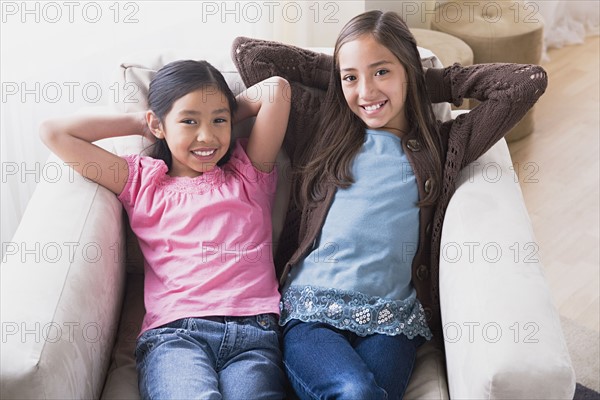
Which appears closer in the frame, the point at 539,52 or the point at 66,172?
the point at 66,172

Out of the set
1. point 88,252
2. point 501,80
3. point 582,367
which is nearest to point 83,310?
point 88,252

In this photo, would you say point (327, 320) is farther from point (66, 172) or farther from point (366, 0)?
point (366, 0)

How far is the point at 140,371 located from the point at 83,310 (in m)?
0.17

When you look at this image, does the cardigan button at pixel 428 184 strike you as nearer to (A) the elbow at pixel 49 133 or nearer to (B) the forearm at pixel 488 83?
(B) the forearm at pixel 488 83

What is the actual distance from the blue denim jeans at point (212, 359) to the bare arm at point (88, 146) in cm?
34

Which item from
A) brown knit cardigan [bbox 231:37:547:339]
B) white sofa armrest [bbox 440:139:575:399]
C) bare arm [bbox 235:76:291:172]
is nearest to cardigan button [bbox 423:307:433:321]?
brown knit cardigan [bbox 231:37:547:339]

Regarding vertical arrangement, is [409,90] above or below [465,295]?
above

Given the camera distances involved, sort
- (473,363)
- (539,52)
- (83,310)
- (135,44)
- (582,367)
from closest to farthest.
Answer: (473,363) → (83,310) → (582,367) → (135,44) → (539,52)

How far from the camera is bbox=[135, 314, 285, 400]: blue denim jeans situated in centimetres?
149

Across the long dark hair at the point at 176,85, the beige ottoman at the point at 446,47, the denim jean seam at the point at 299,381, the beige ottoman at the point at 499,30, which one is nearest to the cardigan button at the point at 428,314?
the denim jean seam at the point at 299,381

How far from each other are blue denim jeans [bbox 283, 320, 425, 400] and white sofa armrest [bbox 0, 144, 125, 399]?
0.36m

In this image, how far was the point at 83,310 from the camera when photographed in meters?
1.48

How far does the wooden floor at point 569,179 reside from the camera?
98.3 inches

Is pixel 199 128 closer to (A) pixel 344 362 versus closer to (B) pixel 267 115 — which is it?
(B) pixel 267 115
